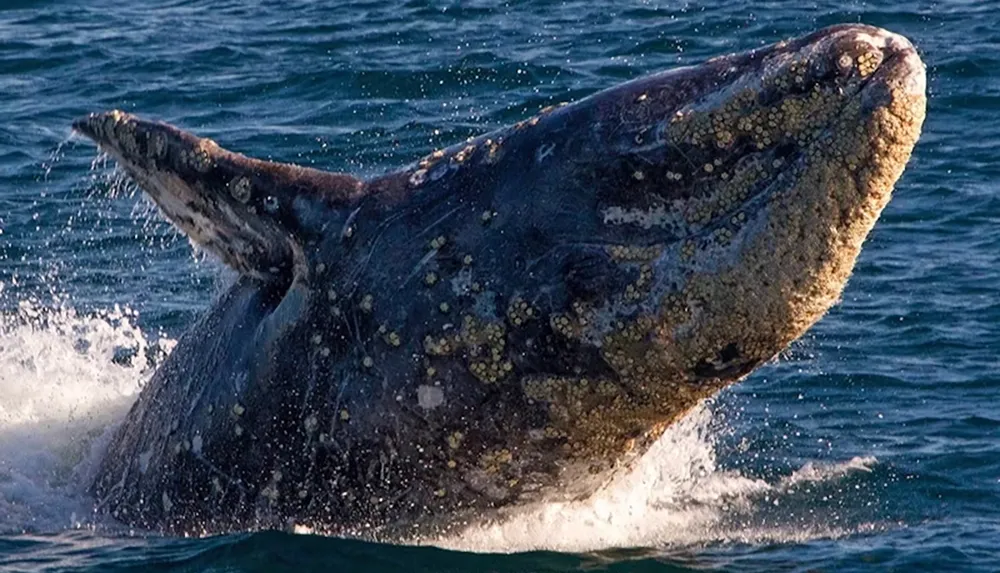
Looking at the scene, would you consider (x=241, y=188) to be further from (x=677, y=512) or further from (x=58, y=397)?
(x=58, y=397)

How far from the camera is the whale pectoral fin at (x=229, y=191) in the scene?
413 inches

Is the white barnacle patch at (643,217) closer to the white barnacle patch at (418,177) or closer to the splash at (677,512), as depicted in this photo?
the white barnacle patch at (418,177)

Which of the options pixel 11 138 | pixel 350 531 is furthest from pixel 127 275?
pixel 350 531

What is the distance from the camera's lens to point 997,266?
62.0 feet

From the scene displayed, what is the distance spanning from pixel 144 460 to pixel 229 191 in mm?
2210

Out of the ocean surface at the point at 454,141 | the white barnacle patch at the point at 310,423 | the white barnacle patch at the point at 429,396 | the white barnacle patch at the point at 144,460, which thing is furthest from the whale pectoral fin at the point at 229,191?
the white barnacle patch at the point at 144,460

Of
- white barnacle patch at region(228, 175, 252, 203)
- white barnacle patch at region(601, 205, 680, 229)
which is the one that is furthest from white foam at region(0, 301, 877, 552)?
white barnacle patch at region(228, 175, 252, 203)

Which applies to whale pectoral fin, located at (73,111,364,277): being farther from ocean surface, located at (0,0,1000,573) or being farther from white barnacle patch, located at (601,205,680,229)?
white barnacle patch, located at (601,205,680,229)

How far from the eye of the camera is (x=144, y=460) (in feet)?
38.6

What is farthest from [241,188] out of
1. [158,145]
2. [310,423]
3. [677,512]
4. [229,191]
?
[677,512]

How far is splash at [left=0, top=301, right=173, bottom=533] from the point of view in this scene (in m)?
12.6

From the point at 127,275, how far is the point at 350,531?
9.02m

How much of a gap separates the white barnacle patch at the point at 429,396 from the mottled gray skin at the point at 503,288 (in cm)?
2

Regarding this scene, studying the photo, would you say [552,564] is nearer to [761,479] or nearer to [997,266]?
[761,479]
